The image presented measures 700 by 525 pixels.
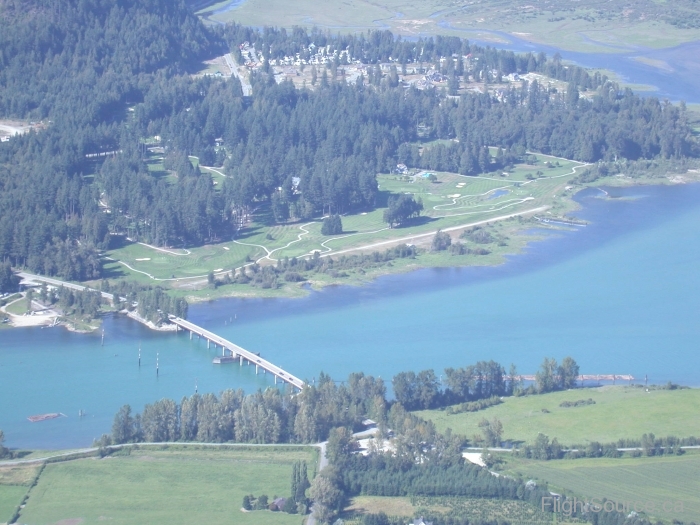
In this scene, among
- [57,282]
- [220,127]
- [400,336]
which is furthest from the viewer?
[220,127]

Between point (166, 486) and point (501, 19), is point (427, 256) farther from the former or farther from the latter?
point (501, 19)

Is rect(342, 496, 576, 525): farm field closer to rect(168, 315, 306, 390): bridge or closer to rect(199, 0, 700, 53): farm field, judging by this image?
rect(168, 315, 306, 390): bridge

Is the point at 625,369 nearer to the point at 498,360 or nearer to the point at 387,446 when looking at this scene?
the point at 498,360

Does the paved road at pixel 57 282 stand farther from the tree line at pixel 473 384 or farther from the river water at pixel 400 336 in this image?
the tree line at pixel 473 384

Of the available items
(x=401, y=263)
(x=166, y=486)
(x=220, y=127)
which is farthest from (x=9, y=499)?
(x=220, y=127)

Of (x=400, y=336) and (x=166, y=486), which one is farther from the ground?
(x=400, y=336)

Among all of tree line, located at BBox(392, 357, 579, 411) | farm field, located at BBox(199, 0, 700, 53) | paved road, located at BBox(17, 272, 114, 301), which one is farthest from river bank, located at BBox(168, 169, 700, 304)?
farm field, located at BBox(199, 0, 700, 53)

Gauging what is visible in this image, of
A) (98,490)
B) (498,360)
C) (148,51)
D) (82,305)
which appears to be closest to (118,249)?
(82,305)
